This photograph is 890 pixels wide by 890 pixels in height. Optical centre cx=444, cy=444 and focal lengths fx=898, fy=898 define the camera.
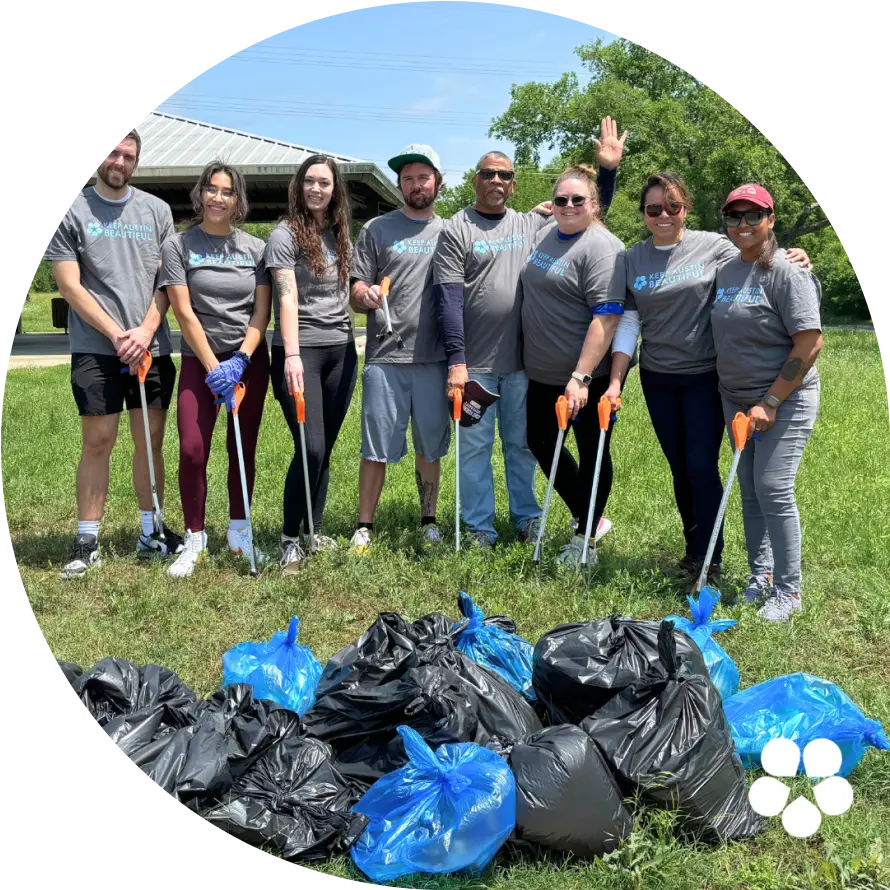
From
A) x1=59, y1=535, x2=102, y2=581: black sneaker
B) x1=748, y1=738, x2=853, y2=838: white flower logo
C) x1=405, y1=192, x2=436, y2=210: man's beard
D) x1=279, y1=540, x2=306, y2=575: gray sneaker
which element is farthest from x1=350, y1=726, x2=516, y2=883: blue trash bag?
x1=405, y1=192, x2=436, y2=210: man's beard

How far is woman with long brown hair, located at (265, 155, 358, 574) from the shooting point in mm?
5047

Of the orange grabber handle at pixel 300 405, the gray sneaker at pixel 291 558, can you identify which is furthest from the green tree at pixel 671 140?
the gray sneaker at pixel 291 558

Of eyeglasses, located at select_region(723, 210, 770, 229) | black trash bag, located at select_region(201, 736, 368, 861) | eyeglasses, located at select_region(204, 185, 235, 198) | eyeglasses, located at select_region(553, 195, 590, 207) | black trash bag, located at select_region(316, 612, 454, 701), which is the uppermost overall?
eyeglasses, located at select_region(204, 185, 235, 198)

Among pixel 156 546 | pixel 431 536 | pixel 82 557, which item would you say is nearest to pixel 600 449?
pixel 431 536

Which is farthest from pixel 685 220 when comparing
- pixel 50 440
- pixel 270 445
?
pixel 270 445

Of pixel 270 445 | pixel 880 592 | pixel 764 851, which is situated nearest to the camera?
pixel 764 851

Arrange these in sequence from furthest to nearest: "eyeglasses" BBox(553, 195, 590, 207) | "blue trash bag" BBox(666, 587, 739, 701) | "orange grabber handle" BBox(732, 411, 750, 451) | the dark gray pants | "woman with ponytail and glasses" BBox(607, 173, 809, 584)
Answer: "eyeglasses" BBox(553, 195, 590, 207) < "woman with ponytail and glasses" BBox(607, 173, 809, 584) < the dark gray pants < "orange grabber handle" BBox(732, 411, 750, 451) < "blue trash bag" BBox(666, 587, 739, 701)

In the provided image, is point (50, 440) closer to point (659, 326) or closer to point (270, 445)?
point (270, 445)

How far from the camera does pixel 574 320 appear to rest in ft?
16.4

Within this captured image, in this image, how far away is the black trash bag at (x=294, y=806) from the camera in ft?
9.25

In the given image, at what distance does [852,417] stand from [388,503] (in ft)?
14.6

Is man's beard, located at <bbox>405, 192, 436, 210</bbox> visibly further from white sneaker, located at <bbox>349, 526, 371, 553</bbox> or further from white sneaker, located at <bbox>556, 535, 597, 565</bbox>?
white sneaker, located at <bbox>556, 535, 597, 565</bbox>

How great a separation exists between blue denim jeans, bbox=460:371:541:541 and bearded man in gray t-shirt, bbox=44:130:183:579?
188cm

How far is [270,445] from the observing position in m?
7.85
